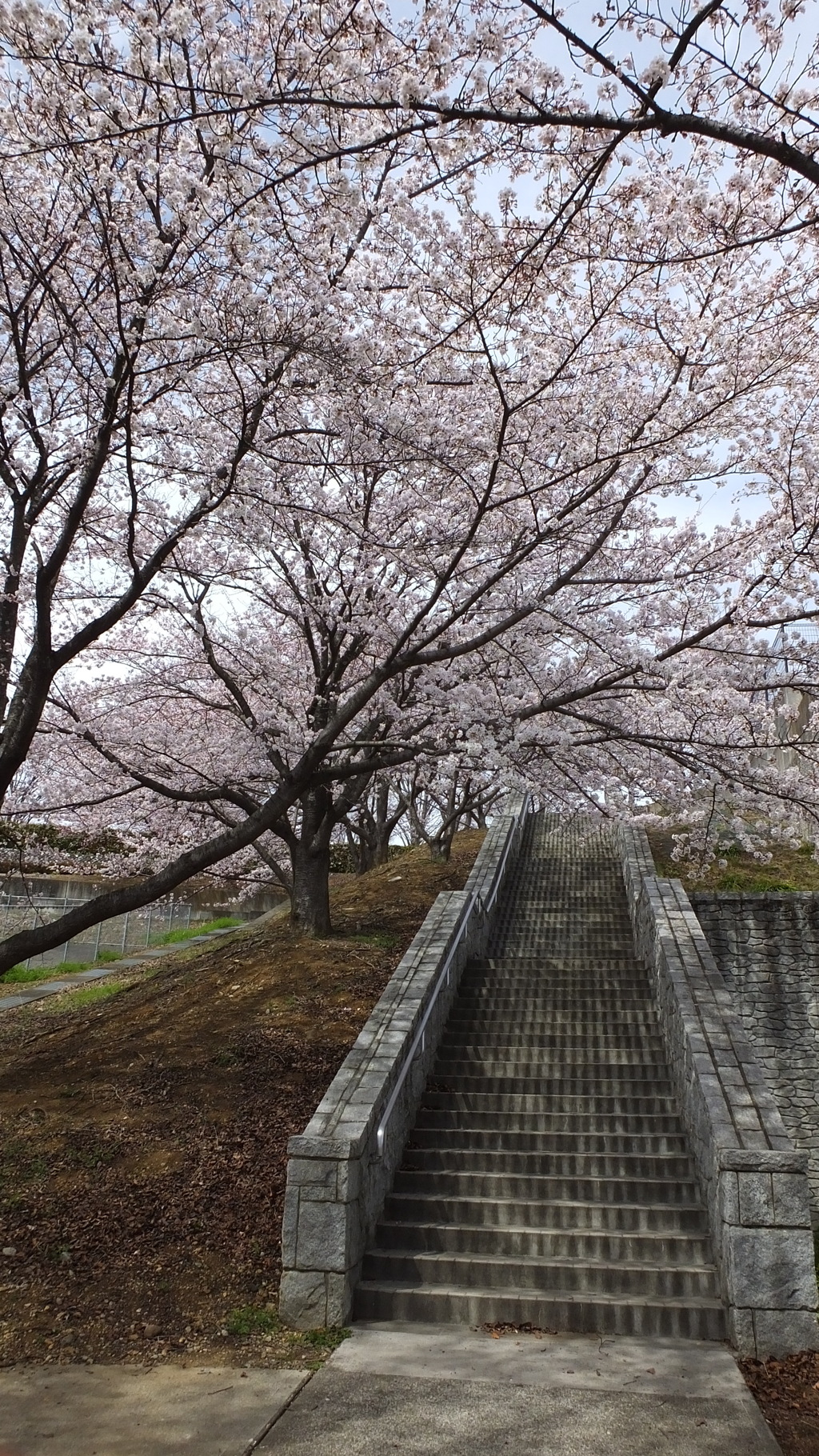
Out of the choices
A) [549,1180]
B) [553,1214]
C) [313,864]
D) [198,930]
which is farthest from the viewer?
[198,930]

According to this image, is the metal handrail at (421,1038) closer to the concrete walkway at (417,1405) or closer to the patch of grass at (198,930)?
the concrete walkway at (417,1405)

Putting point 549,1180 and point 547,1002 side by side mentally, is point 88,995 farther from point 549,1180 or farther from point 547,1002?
point 549,1180

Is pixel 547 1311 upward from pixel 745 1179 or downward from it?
downward

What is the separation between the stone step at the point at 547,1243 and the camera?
261 inches

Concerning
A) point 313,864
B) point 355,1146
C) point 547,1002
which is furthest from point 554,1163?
point 313,864

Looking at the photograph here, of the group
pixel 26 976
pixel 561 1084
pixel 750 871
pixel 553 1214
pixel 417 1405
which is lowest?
pixel 417 1405

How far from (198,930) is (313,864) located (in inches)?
384

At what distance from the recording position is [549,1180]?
7359 mm

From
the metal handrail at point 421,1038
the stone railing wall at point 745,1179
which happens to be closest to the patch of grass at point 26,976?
the metal handrail at point 421,1038

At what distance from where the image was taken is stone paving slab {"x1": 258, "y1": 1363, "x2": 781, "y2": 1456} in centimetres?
437

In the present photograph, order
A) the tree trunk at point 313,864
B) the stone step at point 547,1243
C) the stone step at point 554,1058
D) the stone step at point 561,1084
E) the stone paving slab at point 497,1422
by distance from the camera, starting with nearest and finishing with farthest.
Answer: the stone paving slab at point 497,1422, the stone step at point 547,1243, the stone step at point 561,1084, the stone step at point 554,1058, the tree trunk at point 313,864

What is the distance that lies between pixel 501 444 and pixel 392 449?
6.17 ft

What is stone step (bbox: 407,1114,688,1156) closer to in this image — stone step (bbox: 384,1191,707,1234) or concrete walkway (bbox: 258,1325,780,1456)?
stone step (bbox: 384,1191,707,1234)

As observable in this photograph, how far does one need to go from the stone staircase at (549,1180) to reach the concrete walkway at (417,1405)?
41 centimetres
